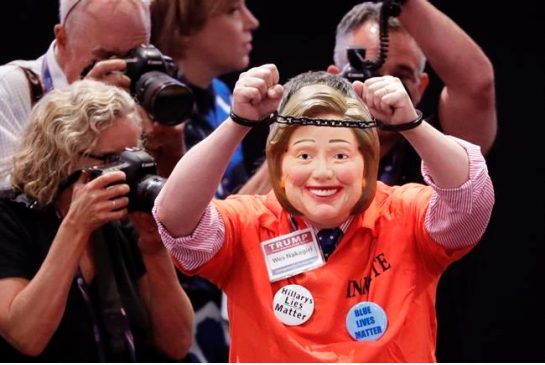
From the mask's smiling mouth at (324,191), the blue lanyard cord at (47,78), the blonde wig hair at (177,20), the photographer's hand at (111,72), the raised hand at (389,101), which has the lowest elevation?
the blonde wig hair at (177,20)

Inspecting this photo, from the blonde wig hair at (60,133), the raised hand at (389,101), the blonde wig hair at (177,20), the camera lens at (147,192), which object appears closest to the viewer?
the raised hand at (389,101)

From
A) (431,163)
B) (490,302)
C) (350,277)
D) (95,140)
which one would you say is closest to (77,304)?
(95,140)

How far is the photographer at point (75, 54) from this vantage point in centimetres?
233

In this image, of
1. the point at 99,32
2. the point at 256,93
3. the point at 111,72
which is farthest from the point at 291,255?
the point at 99,32

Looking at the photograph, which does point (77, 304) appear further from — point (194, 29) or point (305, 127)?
point (194, 29)

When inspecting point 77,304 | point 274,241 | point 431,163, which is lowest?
point 77,304

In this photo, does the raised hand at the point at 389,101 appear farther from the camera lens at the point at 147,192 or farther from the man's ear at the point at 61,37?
the man's ear at the point at 61,37

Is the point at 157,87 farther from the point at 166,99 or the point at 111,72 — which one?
the point at 111,72

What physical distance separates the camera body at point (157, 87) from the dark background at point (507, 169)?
32.5 inches

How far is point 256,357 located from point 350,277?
0.18 metres

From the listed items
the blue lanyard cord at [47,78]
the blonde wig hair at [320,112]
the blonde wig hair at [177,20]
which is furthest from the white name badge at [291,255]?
the blonde wig hair at [177,20]

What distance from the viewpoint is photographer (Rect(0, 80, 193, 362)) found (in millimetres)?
2045

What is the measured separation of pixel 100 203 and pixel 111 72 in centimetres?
39

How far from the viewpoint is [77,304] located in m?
2.12
